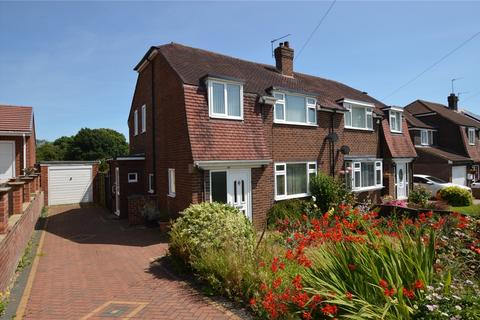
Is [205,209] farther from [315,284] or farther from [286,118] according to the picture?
[286,118]

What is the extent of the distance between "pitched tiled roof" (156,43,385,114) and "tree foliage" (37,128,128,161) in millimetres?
39783

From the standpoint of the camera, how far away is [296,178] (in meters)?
13.8

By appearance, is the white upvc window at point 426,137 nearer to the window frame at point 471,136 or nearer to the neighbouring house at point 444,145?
the neighbouring house at point 444,145

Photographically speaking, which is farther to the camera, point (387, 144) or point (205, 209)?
point (387, 144)

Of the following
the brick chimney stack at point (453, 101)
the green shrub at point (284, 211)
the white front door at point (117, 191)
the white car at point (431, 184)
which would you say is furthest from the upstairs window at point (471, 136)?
the white front door at point (117, 191)

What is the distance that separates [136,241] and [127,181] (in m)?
4.94

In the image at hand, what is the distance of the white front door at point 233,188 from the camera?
11.2m

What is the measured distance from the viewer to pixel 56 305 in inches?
226

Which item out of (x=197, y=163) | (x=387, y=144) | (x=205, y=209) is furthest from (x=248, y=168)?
(x=387, y=144)

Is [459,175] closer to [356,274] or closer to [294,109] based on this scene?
[294,109]

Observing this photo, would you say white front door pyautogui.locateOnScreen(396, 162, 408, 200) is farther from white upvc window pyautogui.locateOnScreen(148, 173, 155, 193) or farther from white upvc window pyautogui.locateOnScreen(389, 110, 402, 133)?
white upvc window pyautogui.locateOnScreen(148, 173, 155, 193)

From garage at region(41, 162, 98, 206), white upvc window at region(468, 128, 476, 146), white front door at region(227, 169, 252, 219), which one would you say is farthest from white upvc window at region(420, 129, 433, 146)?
garage at region(41, 162, 98, 206)

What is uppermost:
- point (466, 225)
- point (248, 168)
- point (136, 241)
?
point (248, 168)

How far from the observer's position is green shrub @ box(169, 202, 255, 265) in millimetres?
7180
